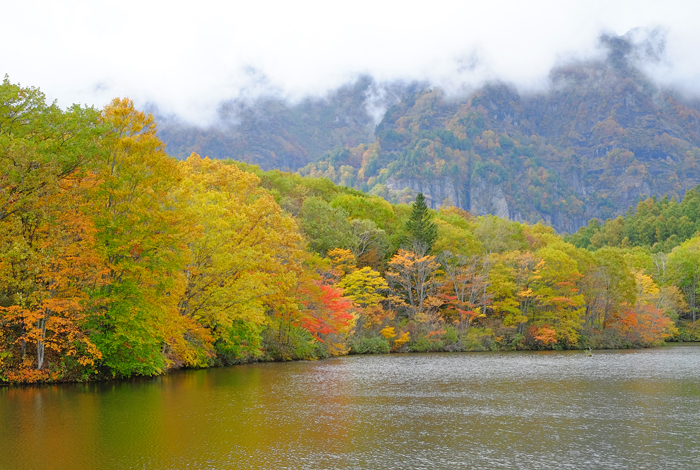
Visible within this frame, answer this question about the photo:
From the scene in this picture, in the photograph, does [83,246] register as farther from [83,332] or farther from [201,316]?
[201,316]

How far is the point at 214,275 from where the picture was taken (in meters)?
44.7

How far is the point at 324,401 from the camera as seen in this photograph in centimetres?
2925

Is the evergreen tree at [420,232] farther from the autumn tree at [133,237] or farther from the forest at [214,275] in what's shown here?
the autumn tree at [133,237]

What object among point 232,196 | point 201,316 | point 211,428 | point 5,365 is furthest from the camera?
point 232,196

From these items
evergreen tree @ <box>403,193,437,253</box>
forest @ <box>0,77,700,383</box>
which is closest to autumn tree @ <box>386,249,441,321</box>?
forest @ <box>0,77,700,383</box>

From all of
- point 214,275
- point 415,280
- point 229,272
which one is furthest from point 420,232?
point 214,275

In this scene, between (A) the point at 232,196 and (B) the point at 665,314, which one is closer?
(A) the point at 232,196

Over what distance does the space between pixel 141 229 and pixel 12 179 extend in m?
7.20

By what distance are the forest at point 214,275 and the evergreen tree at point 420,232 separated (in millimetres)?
200

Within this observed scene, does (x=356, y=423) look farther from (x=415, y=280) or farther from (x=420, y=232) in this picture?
(x=420, y=232)

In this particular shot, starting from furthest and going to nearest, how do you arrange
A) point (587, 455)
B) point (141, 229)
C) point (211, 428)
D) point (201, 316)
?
point (201, 316)
point (141, 229)
point (211, 428)
point (587, 455)

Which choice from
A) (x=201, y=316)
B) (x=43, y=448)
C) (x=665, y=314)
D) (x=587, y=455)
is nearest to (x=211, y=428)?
(x=43, y=448)

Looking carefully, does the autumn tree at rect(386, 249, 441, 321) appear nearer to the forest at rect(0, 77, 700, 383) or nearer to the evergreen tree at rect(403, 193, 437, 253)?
the forest at rect(0, 77, 700, 383)

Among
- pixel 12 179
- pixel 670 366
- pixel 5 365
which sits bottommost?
pixel 670 366
